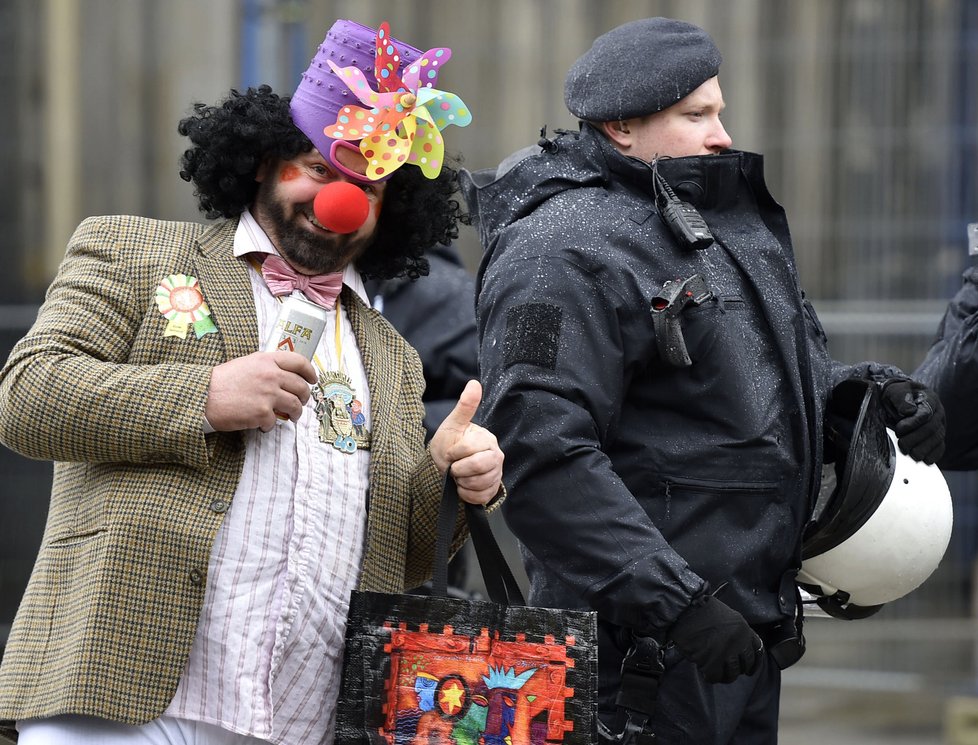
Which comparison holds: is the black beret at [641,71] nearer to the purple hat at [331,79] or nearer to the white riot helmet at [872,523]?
the purple hat at [331,79]

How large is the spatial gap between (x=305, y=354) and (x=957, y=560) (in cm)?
514

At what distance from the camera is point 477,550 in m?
3.02

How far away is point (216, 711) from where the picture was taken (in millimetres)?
2846

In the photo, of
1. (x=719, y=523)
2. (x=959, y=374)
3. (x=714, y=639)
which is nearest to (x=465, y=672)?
(x=714, y=639)

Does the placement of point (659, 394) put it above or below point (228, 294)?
below

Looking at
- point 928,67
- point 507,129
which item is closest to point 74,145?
point 507,129

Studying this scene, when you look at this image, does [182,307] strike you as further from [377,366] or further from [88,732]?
[88,732]

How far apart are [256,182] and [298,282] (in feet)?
0.82

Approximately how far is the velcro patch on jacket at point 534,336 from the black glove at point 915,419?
87cm

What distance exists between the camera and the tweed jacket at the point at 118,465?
9.05 ft

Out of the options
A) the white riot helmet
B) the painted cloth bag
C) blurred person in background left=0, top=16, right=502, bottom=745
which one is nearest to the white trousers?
blurred person in background left=0, top=16, right=502, bottom=745

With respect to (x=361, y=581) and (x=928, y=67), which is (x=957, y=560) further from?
(x=361, y=581)

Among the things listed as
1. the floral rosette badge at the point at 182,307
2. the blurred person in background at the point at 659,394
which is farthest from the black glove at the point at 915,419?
the floral rosette badge at the point at 182,307

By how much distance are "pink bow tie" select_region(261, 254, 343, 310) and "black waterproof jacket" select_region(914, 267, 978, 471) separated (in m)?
1.71
